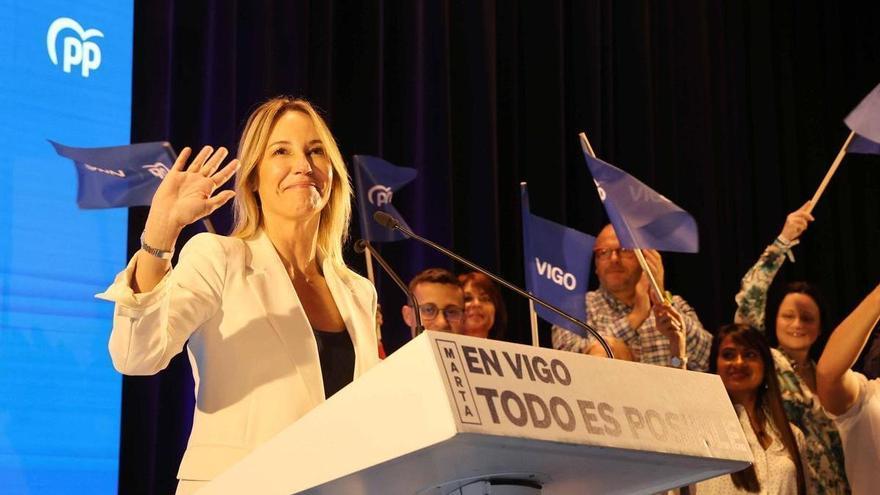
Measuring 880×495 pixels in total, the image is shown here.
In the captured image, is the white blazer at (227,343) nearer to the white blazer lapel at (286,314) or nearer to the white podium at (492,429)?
the white blazer lapel at (286,314)

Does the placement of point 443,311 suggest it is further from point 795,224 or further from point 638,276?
point 795,224

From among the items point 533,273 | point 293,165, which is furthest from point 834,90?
point 293,165

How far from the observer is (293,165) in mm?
2223

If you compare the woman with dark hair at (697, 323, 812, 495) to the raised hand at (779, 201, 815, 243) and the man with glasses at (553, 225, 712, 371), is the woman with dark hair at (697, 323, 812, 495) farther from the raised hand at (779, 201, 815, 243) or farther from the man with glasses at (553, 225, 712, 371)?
the raised hand at (779, 201, 815, 243)

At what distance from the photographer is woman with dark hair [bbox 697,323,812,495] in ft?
12.8

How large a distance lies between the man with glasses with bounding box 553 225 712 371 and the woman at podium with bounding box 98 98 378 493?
8.01 feet

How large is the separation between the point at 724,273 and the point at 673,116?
3.07 feet

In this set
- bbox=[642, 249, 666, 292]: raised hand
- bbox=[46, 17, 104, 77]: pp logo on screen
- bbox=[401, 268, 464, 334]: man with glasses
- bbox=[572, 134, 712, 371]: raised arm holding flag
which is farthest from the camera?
bbox=[642, 249, 666, 292]: raised hand

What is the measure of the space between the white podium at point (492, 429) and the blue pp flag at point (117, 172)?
259 cm

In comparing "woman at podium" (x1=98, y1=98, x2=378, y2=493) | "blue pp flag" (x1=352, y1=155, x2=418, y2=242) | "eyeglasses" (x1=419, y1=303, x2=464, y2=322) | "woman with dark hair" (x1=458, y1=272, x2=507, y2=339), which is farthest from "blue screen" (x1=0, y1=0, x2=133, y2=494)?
"woman at podium" (x1=98, y1=98, x2=378, y2=493)

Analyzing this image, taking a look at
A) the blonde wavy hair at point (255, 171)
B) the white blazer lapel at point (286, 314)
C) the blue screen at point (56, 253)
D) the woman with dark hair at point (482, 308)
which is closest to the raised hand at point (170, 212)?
→ the white blazer lapel at point (286, 314)

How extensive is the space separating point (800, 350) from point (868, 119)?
1.01 m

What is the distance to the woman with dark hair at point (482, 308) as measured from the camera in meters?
4.23

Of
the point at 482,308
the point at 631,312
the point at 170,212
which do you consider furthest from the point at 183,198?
the point at 631,312
